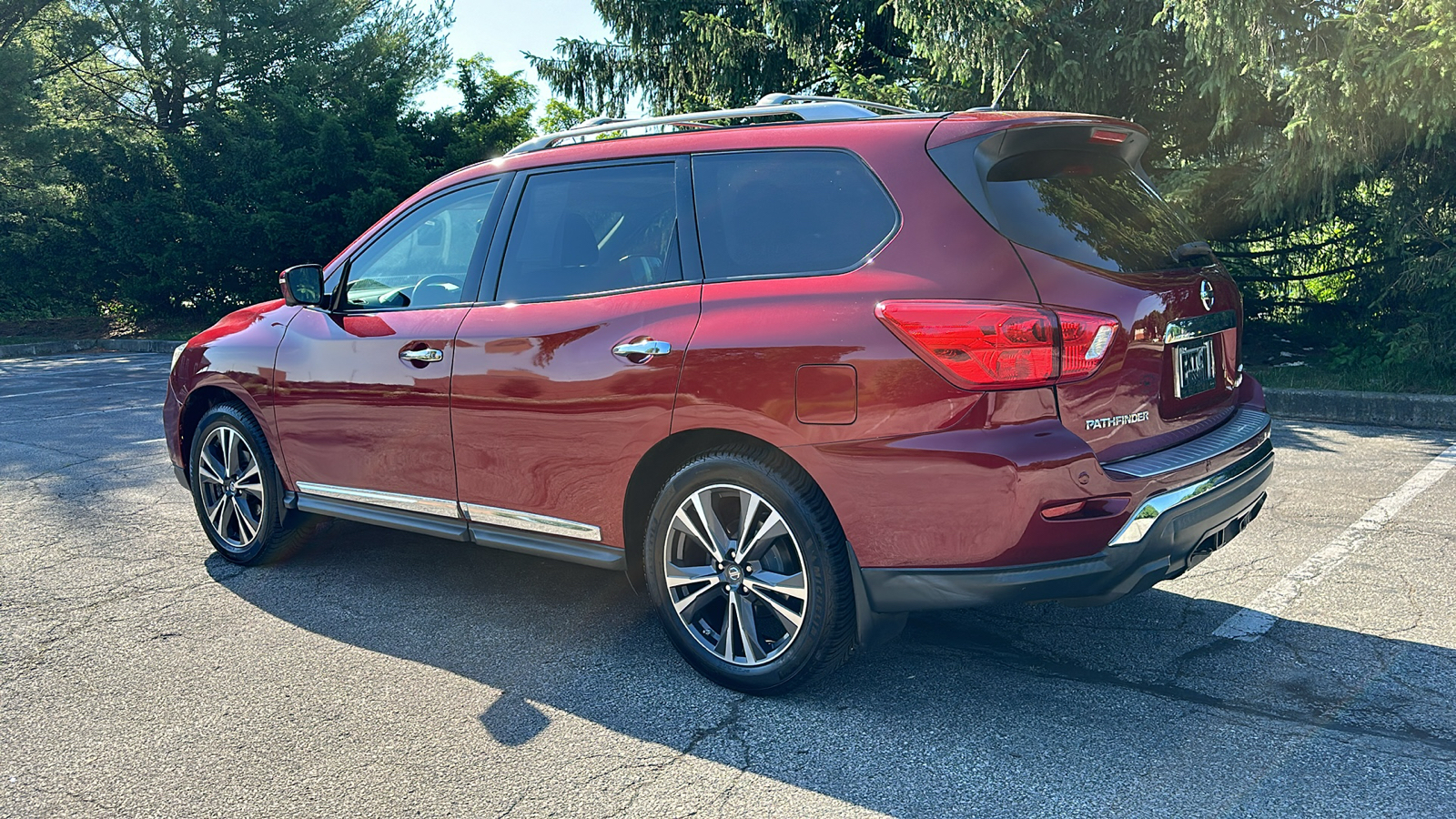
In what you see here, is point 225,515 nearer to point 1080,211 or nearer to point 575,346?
point 575,346

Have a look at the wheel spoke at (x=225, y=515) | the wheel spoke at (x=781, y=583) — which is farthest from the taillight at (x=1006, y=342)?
the wheel spoke at (x=225, y=515)

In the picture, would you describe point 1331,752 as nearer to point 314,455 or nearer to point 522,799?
point 522,799

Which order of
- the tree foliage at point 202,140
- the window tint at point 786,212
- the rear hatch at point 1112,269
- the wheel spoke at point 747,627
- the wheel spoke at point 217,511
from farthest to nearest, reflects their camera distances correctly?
the tree foliage at point 202,140, the wheel spoke at point 217,511, the wheel spoke at point 747,627, the window tint at point 786,212, the rear hatch at point 1112,269

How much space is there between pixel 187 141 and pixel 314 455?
1792 cm

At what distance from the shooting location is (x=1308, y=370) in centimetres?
982

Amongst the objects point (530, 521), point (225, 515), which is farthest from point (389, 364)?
point (225, 515)

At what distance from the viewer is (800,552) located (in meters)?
3.39

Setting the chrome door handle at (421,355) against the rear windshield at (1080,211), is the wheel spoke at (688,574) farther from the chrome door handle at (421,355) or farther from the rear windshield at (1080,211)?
the rear windshield at (1080,211)

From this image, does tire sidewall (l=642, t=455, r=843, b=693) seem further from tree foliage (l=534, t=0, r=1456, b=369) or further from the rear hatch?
tree foliage (l=534, t=0, r=1456, b=369)

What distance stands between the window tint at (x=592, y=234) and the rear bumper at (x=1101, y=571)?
1.26 metres

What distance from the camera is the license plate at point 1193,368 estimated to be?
3.45 metres

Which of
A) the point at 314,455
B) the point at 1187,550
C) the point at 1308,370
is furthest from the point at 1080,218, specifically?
the point at 1308,370

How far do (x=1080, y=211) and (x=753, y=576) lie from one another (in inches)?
59.1

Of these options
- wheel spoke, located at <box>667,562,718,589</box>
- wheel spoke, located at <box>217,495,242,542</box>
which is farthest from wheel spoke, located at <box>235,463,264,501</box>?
wheel spoke, located at <box>667,562,718,589</box>
